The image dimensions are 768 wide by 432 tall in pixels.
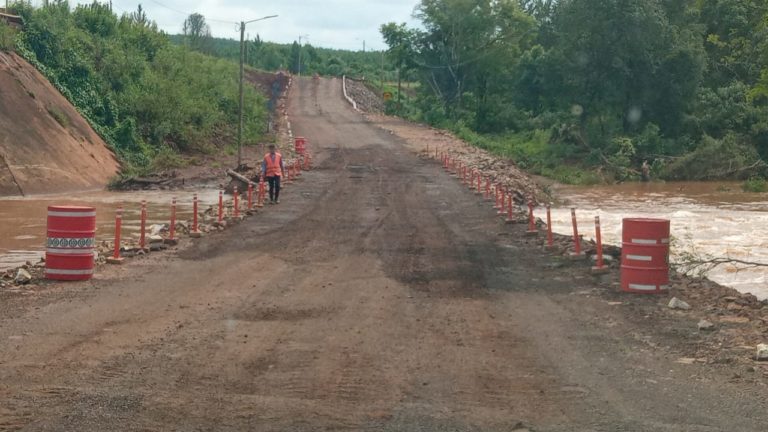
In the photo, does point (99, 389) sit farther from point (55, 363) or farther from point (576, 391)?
point (576, 391)

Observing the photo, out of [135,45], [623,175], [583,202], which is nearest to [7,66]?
[135,45]

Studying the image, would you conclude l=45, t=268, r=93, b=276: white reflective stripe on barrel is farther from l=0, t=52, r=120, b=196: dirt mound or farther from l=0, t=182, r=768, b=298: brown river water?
l=0, t=52, r=120, b=196: dirt mound

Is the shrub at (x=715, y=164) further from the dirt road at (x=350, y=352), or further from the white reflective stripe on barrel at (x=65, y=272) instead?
the white reflective stripe on barrel at (x=65, y=272)

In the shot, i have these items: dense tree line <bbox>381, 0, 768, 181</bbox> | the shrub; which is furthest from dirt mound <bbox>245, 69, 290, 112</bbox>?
the shrub

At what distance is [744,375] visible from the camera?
9852mm

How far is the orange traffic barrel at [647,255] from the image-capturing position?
14.6 meters

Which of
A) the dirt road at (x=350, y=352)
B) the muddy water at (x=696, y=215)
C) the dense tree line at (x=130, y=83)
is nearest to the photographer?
the dirt road at (x=350, y=352)

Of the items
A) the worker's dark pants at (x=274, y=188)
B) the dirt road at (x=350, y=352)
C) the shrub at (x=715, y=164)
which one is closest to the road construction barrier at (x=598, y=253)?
the dirt road at (x=350, y=352)

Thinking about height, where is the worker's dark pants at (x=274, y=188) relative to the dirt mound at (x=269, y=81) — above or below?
below

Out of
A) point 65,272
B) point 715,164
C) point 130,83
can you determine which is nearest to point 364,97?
point 130,83

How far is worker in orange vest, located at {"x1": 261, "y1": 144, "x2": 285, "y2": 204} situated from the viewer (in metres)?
28.5

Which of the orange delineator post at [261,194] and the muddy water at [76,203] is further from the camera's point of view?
the orange delineator post at [261,194]

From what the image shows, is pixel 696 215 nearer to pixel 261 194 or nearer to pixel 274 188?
pixel 274 188

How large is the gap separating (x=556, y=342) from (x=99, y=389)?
526 cm
